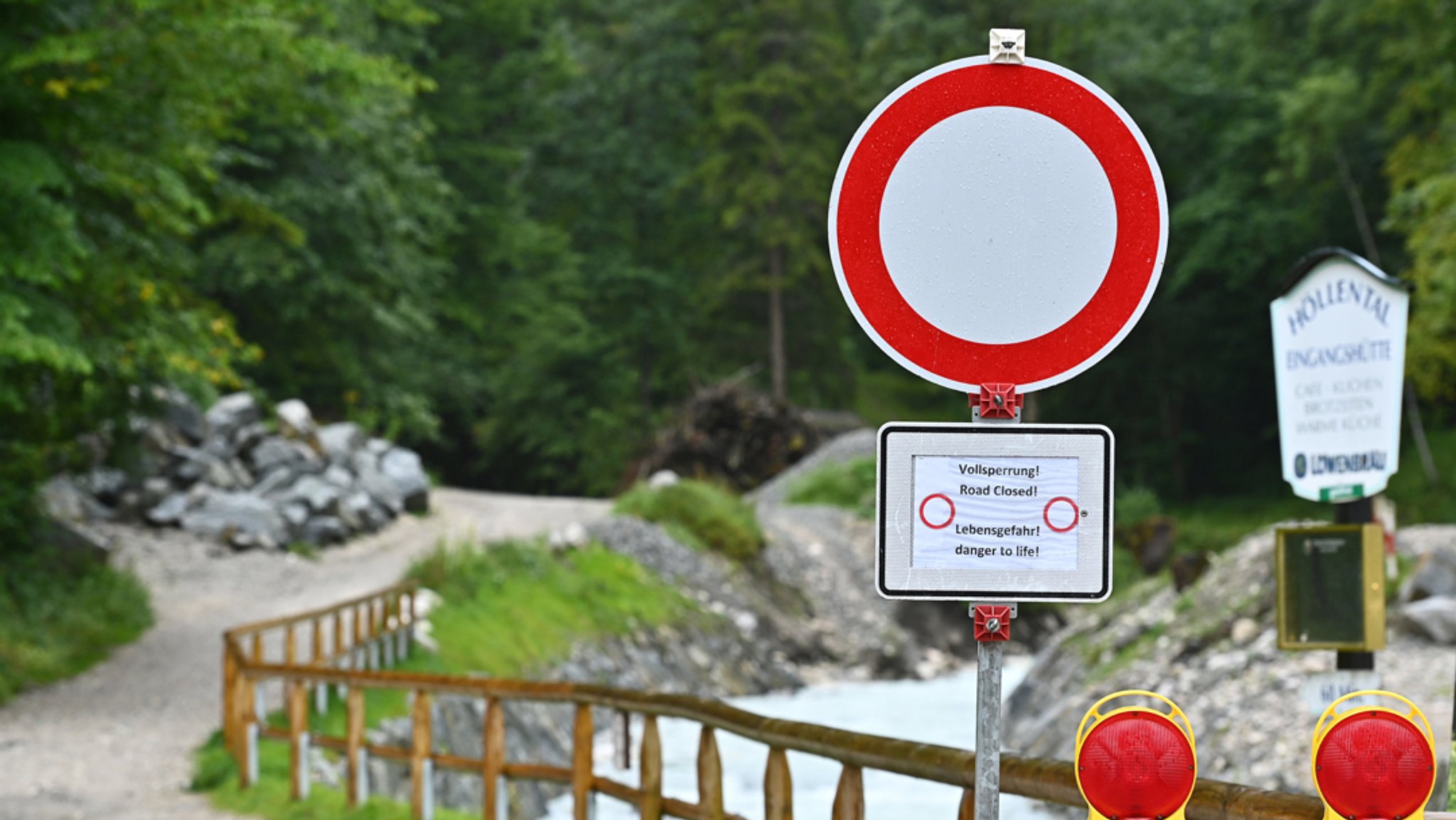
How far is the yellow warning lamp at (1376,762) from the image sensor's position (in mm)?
2084

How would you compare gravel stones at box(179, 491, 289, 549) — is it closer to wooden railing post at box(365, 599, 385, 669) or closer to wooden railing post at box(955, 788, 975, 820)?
wooden railing post at box(365, 599, 385, 669)

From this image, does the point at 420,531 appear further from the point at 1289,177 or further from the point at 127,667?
the point at 1289,177

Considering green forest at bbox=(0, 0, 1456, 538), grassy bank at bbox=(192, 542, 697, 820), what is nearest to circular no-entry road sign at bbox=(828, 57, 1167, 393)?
grassy bank at bbox=(192, 542, 697, 820)

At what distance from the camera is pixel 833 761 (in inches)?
313

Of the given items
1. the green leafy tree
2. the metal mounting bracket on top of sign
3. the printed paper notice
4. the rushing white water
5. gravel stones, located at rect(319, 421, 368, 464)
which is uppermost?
the green leafy tree

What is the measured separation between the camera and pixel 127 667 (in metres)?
14.2

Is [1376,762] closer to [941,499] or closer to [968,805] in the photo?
[941,499]

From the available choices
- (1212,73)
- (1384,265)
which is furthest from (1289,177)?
(1212,73)

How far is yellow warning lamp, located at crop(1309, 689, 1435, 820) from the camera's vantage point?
2084mm

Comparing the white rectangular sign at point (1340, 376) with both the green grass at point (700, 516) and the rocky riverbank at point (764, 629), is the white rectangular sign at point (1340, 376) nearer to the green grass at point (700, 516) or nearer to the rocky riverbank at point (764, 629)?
the rocky riverbank at point (764, 629)

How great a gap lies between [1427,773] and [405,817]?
7.04m

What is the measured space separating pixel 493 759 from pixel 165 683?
7154 mm

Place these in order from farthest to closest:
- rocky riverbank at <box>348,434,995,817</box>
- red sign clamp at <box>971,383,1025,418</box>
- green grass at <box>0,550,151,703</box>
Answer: rocky riverbank at <box>348,434,995,817</box> < green grass at <box>0,550,151,703</box> < red sign clamp at <box>971,383,1025,418</box>

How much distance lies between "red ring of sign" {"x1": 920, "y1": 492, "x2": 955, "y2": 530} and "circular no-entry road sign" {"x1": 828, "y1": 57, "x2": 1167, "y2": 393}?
0.19 metres
